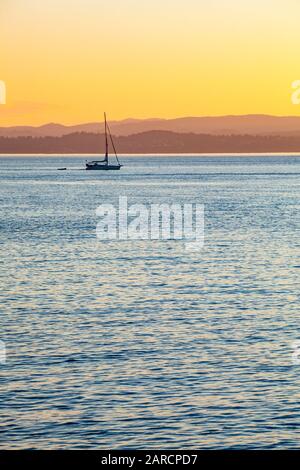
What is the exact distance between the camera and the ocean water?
30844 mm

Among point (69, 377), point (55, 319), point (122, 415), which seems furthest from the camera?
point (55, 319)

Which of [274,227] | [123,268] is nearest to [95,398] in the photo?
[123,268]

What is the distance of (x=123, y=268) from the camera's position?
69375 millimetres

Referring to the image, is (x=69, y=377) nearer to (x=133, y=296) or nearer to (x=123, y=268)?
(x=133, y=296)

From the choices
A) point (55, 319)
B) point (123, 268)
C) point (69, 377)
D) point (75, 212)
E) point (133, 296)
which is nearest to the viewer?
point (69, 377)

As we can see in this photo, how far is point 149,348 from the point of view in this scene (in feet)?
136

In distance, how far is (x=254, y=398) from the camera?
33.8m

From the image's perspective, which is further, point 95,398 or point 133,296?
point 133,296

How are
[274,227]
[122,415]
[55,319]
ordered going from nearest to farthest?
1. [122,415]
2. [55,319]
3. [274,227]

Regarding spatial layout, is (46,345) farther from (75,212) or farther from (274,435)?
(75,212)

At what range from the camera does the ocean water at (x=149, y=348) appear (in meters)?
30.8

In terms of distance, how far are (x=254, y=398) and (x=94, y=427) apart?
598 centimetres

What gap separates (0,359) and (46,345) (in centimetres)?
304

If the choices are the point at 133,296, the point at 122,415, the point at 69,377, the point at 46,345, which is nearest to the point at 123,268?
the point at 133,296
